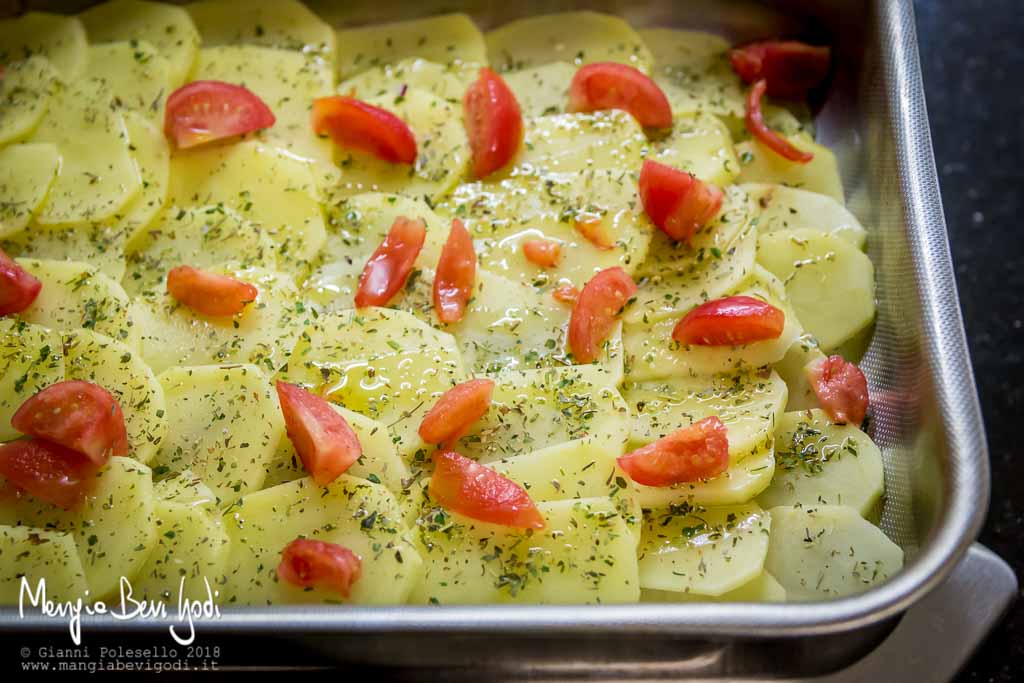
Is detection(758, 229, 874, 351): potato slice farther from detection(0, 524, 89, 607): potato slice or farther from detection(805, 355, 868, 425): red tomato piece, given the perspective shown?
detection(0, 524, 89, 607): potato slice

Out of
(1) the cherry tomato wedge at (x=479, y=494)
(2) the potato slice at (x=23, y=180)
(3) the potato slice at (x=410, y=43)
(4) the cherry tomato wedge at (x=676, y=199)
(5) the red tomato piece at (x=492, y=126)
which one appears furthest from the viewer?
(3) the potato slice at (x=410, y=43)

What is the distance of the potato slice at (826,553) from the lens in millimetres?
2568

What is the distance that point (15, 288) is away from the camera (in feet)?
9.74

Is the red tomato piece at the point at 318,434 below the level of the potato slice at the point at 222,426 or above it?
above

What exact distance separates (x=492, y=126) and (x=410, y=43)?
681 millimetres

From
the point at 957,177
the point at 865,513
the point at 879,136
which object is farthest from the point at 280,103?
the point at 957,177

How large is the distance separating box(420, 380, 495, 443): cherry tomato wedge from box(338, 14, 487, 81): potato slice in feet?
4.85

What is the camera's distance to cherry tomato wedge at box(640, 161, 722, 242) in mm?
3092

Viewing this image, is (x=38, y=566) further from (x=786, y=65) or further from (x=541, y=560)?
(x=786, y=65)

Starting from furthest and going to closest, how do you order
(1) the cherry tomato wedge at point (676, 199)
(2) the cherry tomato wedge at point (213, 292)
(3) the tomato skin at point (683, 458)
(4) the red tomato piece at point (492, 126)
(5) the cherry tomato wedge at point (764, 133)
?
1. (5) the cherry tomato wedge at point (764, 133)
2. (4) the red tomato piece at point (492, 126)
3. (1) the cherry tomato wedge at point (676, 199)
4. (2) the cherry tomato wedge at point (213, 292)
5. (3) the tomato skin at point (683, 458)

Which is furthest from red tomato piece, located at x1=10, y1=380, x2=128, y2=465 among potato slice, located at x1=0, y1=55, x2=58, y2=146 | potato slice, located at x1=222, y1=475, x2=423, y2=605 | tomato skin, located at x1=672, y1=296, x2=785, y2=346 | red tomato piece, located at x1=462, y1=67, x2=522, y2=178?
tomato skin, located at x1=672, y1=296, x2=785, y2=346

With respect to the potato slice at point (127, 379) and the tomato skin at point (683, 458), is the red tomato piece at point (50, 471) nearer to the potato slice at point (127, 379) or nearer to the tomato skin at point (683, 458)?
the potato slice at point (127, 379)

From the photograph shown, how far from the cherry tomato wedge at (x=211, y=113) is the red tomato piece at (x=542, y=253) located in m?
1.02

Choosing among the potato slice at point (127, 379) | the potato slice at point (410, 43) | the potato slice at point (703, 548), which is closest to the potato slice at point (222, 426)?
the potato slice at point (127, 379)
